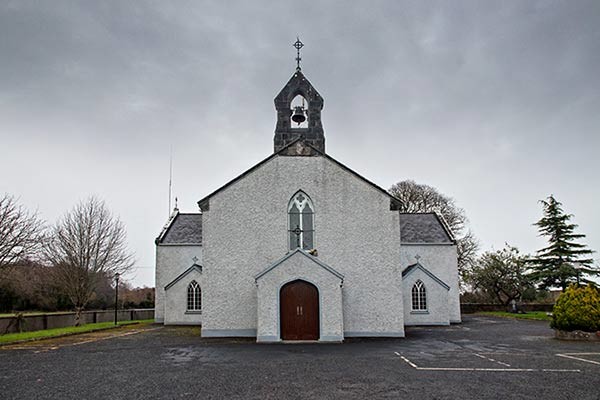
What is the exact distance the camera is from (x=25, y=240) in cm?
1917

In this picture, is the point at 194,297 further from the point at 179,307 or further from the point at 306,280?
the point at 306,280

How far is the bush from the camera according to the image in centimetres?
1719

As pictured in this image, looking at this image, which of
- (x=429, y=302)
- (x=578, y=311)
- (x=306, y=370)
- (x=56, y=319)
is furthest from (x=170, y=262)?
(x=578, y=311)

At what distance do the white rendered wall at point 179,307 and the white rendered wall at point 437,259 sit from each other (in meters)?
14.6

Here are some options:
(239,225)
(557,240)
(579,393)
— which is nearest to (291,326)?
(239,225)

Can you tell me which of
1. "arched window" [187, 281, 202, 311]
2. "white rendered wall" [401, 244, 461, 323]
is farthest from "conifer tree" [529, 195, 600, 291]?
"arched window" [187, 281, 202, 311]

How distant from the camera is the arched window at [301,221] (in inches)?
790

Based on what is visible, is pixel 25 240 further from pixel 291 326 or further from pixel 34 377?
pixel 291 326

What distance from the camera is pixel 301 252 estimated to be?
18297mm

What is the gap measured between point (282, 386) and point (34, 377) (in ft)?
20.9

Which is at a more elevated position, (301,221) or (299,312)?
(301,221)

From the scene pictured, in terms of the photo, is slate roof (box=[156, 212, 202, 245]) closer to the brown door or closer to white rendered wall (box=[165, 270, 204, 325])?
white rendered wall (box=[165, 270, 204, 325])

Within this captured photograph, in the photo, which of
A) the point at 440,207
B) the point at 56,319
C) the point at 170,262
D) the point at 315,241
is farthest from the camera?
the point at 440,207

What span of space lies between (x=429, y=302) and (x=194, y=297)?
15.6 meters
